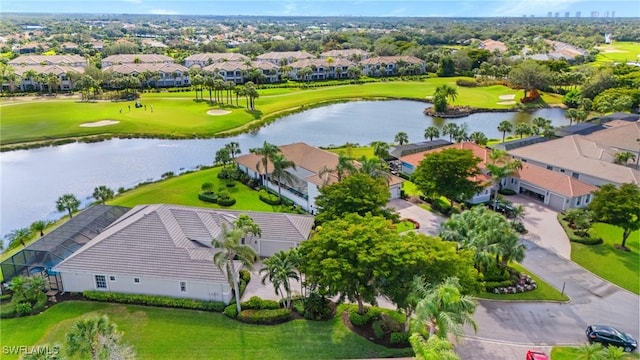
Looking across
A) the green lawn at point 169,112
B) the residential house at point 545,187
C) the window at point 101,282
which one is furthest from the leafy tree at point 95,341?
the green lawn at point 169,112

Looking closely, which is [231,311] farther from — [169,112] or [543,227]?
[169,112]

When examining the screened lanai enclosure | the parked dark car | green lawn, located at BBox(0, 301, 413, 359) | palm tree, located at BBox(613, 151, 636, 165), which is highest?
palm tree, located at BBox(613, 151, 636, 165)

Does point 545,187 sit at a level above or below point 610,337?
above

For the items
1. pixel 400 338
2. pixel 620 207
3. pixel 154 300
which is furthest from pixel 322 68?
pixel 400 338

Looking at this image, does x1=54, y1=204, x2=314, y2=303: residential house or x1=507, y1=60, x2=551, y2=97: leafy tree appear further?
x1=507, y1=60, x2=551, y2=97: leafy tree

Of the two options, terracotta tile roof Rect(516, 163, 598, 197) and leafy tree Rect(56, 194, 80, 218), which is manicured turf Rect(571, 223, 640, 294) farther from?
leafy tree Rect(56, 194, 80, 218)

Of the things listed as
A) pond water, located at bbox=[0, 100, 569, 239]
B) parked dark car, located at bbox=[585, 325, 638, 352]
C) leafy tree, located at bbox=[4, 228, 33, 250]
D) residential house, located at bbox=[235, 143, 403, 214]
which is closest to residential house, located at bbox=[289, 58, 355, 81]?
pond water, located at bbox=[0, 100, 569, 239]

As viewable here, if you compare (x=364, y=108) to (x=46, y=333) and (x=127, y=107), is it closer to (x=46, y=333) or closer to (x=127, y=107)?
(x=127, y=107)
